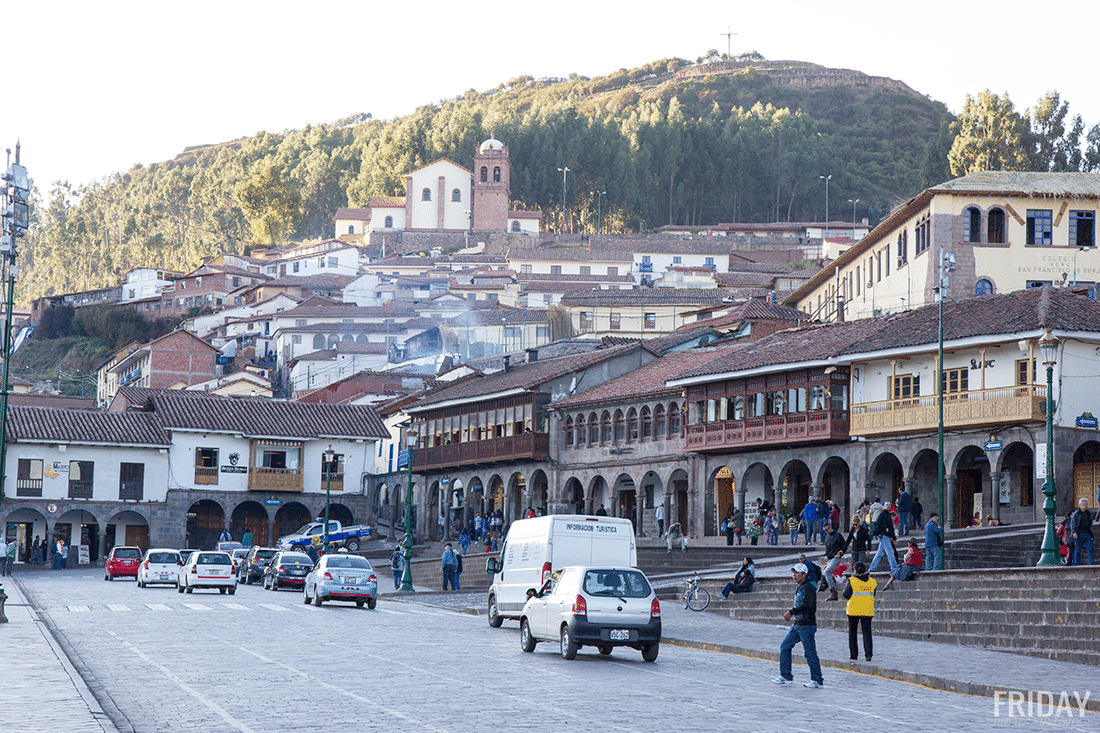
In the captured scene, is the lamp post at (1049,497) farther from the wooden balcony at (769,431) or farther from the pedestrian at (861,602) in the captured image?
the wooden balcony at (769,431)

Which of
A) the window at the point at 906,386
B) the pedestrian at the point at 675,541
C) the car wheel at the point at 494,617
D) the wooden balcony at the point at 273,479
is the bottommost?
the car wheel at the point at 494,617

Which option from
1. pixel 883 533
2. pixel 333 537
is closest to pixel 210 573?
pixel 883 533

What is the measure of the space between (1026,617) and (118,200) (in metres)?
188

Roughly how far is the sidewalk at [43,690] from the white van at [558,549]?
8.91m

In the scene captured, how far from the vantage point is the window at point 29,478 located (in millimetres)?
64000

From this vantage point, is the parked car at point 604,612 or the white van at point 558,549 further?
A: the white van at point 558,549

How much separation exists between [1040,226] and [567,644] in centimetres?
4277

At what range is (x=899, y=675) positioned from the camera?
64.4 feet

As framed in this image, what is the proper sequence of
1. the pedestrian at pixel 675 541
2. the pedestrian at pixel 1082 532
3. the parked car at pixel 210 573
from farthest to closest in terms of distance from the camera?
the pedestrian at pixel 675 541 < the parked car at pixel 210 573 < the pedestrian at pixel 1082 532

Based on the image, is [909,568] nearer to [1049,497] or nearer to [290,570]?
[1049,497]

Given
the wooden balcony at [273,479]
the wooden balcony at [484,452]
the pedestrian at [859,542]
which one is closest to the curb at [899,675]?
the pedestrian at [859,542]

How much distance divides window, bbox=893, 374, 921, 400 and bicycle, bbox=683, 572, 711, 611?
544 inches

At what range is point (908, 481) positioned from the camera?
4284cm

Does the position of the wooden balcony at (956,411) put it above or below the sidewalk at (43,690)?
above
